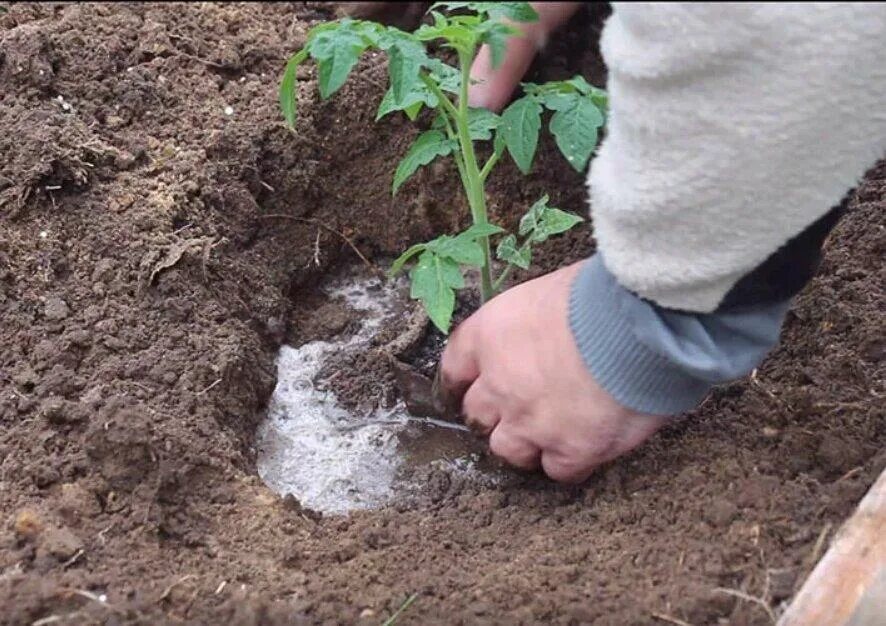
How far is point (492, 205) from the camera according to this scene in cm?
215

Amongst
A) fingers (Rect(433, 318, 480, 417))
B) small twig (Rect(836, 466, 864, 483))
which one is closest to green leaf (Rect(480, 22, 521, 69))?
fingers (Rect(433, 318, 480, 417))

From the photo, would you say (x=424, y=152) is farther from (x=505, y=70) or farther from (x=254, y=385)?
(x=254, y=385)

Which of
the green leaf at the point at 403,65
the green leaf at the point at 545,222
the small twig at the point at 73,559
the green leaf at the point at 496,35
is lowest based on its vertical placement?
the small twig at the point at 73,559

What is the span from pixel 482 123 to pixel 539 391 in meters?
0.46

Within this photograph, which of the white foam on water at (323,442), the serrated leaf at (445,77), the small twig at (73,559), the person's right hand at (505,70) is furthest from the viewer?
the person's right hand at (505,70)

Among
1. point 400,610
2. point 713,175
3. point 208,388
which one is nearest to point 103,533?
point 208,388

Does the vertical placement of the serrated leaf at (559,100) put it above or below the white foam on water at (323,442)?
above

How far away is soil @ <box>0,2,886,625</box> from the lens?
4.58ft

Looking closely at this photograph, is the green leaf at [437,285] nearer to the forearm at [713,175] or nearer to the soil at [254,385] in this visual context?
the forearm at [713,175]

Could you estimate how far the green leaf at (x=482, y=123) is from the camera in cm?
165

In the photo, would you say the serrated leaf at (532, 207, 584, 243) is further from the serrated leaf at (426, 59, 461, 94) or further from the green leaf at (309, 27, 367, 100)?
the green leaf at (309, 27, 367, 100)

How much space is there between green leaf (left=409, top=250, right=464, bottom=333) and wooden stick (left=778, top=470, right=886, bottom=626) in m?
0.58

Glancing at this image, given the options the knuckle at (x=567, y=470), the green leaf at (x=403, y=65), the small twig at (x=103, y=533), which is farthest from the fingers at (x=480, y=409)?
the small twig at (x=103, y=533)

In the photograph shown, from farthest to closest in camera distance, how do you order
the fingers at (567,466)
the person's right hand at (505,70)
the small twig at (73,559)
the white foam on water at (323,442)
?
the person's right hand at (505,70) < the white foam on water at (323,442) < the fingers at (567,466) < the small twig at (73,559)
